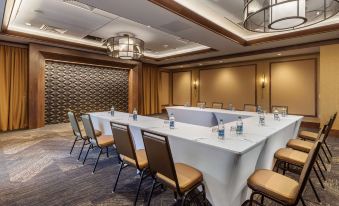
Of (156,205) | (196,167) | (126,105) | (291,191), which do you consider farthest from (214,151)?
(126,105)

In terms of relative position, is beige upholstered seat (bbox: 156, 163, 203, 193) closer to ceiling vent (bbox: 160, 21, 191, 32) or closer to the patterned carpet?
the patterned carpet

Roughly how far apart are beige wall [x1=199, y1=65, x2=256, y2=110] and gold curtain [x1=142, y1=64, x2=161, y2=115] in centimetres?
235

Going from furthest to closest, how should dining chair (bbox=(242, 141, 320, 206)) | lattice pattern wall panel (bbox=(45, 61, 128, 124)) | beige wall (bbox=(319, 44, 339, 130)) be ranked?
1. lattice pattern wall panel (bbox=(45, 61, 128, 124))
2. beige wall (bbox=(319, 44, 339, 130))
3. dining chair (bbox=(242, 141, 320, 206))

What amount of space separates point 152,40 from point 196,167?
4.86 m

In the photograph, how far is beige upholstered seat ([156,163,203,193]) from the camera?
1728mm

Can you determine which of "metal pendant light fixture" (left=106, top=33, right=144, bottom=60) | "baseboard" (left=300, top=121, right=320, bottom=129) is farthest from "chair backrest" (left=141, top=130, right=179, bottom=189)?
"baseboard" (left=300, top=121, right=320, bottom=129)

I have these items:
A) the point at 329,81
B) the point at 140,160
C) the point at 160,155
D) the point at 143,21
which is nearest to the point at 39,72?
the point at 143,21

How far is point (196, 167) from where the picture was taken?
210cm

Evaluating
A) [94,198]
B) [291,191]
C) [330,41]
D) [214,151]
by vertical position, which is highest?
[330,41]

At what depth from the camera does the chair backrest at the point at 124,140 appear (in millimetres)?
2086

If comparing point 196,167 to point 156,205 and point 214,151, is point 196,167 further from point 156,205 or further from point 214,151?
point 156,205

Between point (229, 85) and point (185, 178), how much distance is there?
24.7 feet

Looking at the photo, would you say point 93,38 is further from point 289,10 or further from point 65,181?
point 289,10

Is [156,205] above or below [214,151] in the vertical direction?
below
